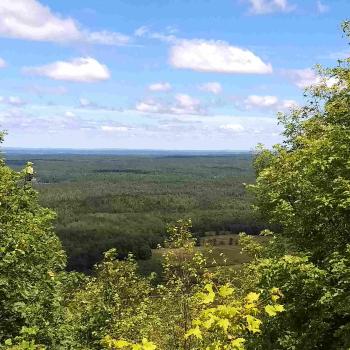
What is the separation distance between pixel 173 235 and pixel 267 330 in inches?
271

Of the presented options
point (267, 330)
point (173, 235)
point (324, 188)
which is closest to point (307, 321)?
point (267, 330)

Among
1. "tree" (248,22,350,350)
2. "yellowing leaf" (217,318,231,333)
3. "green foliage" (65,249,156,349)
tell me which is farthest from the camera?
"green foliage" (65,249,156,349)

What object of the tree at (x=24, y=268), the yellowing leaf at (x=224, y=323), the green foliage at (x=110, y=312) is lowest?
the green foliage at (x=110, y=312)

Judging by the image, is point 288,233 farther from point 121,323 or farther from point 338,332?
point 121,323

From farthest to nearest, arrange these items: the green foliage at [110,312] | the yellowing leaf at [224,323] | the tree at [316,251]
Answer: the green foliage at [110,312] → the tree at [316,251] → the yellowing leaf at [224,323]

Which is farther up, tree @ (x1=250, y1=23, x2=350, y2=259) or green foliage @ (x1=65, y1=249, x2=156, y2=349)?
tree @ (x1=250, y1=23, x2=350, y2=259)

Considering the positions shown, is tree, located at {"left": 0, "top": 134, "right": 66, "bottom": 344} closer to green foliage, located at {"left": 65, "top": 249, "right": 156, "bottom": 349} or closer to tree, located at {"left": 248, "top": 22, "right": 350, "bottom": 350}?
green foliage, located at {"left": 65, "top": 249, "right": 156, "bottom": 349}

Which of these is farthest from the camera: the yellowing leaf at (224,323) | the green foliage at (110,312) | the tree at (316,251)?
the green foliage at (110,312)

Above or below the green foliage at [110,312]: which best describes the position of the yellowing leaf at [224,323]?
above

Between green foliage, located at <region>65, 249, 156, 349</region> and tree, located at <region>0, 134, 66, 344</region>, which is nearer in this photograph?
tree, located at <region>0, 134, 66, 344</region>

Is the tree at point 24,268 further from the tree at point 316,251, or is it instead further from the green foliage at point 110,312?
the tree at point 316,251

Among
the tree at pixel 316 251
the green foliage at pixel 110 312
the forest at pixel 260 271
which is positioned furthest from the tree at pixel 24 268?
the tree at pixel 316 251

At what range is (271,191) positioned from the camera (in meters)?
29.2

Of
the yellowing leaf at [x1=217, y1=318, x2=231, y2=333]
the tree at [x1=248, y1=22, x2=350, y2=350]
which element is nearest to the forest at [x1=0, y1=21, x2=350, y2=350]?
the tree at [x1=248, y1=22, x2=350, y2=350]
